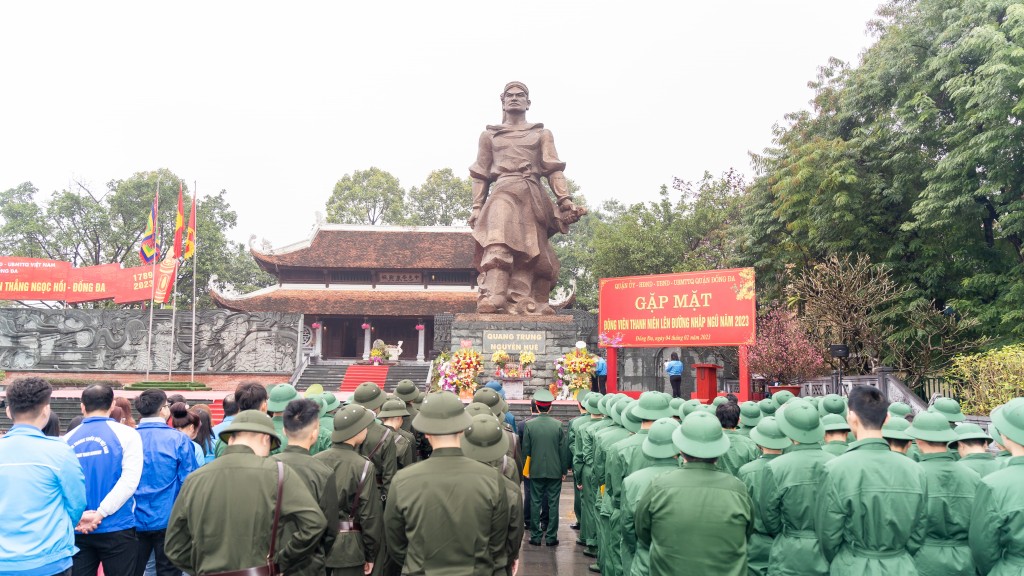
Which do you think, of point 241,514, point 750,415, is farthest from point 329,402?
point 750,415

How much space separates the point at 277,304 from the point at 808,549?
2489 centimetres

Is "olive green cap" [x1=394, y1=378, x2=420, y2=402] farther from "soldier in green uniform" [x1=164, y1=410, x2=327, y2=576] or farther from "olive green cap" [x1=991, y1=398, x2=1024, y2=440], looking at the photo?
"olive green cap" [x1=991, y1=398, x2=1024, y2=440]

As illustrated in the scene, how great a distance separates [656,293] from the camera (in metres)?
12.6

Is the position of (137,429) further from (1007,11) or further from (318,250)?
(318,250)

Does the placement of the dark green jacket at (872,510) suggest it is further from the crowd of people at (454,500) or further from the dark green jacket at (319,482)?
the dark green jacket at (319,482)

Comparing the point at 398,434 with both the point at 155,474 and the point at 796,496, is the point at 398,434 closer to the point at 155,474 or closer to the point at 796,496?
the point at 155,474

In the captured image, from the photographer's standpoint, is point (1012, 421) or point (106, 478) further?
point (106, 478)

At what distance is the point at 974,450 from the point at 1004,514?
1.44 metres

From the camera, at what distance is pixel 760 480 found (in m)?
3.69

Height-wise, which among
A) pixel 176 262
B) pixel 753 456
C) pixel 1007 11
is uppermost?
pixel 1007 11

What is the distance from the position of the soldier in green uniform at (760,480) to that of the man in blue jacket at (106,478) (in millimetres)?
3267

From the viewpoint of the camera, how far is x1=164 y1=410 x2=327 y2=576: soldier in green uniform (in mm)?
2961

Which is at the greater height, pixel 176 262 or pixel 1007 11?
pixel 1007 11

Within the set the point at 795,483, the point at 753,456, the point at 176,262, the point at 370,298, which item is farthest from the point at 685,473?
the point at 370,298
